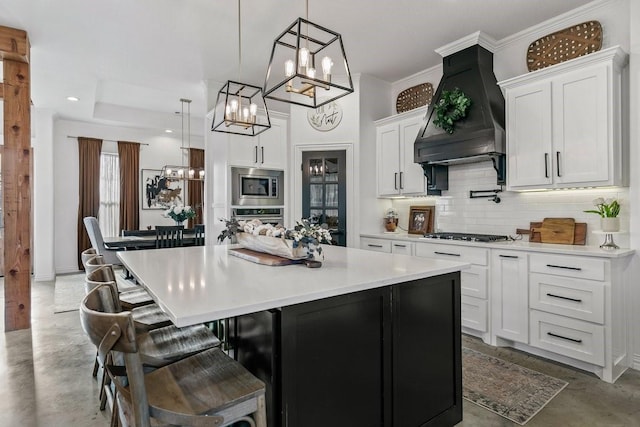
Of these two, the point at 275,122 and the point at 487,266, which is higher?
the point at 275,122

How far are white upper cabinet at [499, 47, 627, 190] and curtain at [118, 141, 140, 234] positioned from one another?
667 centimetres

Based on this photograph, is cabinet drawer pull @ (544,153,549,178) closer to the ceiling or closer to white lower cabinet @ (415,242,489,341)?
white lower cabinet @ (415,242,489,341)

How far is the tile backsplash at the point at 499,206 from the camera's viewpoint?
312 cm

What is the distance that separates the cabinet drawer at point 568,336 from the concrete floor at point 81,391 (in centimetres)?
14

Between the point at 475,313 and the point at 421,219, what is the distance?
57.9 inches

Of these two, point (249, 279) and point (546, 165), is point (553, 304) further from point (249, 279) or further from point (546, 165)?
point (249, 279)

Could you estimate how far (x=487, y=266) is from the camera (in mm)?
3268

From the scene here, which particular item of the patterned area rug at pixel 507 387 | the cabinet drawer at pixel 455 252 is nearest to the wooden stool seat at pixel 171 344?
the patterned area rug at pixel 507 387

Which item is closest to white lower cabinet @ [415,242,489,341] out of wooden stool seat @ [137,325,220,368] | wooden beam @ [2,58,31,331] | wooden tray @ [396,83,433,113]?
wooden tray @ [396,83,433,113]

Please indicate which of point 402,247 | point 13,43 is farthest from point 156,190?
point 402,247

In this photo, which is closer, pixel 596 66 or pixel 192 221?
pixel 596 66

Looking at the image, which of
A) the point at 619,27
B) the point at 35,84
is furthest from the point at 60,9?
the point at 619,27

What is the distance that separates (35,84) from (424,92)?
205 inches

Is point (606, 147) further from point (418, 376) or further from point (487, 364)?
point (418, 376)
